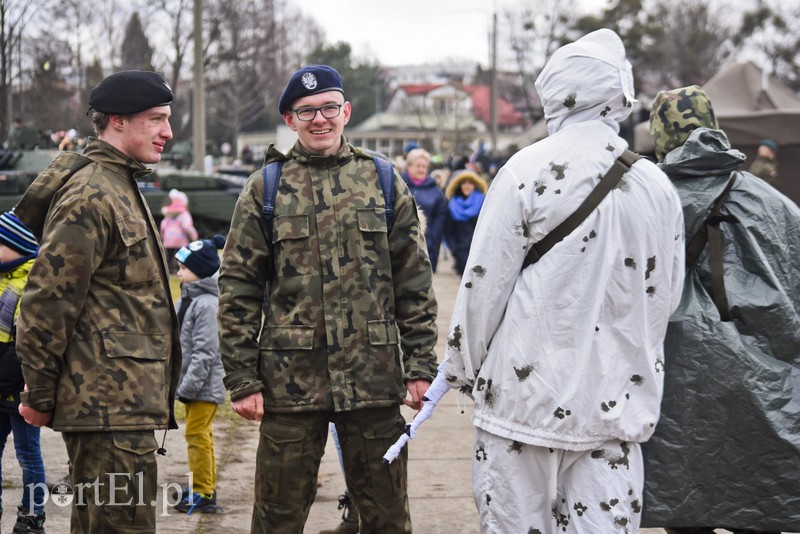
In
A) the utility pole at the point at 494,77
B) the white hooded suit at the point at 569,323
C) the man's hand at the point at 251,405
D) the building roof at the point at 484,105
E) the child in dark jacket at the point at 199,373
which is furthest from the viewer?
the building roof at the point at 484,105

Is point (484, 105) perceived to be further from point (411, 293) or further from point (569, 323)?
point (569, 323)

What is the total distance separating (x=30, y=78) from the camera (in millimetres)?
34375

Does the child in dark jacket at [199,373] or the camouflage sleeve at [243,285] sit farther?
the child in dark jacket at [199,373]

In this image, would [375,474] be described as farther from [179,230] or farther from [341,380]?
[179,230]

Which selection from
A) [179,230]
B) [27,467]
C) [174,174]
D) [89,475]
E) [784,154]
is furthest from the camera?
[174,174]

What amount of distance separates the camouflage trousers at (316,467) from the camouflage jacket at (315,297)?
0.27 ft

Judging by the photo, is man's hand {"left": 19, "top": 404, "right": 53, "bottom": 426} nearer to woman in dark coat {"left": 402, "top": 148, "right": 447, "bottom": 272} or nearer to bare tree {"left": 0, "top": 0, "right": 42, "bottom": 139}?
woman in dark coat {"left": 402, "top": 148, "right": 447, "bottom": 272}

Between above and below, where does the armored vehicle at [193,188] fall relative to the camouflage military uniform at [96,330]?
below

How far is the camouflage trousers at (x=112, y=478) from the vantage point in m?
3.67

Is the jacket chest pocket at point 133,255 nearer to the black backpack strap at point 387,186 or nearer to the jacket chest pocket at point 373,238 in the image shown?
the jacket chest pocket at point 373,238

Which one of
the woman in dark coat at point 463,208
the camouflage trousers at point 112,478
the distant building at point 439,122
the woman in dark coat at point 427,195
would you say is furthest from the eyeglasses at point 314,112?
the distant building at point 439,122

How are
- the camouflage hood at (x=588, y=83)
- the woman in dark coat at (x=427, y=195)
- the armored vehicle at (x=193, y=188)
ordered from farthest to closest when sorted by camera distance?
the armored vehicle at (x=193, y=188), the woman in dark coat at (x=427, y=195), the camouflage hood at (x=588, y=83)

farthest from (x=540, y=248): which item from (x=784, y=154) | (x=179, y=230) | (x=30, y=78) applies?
(x=30, y=78)

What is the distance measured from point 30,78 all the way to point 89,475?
33.0 meters
